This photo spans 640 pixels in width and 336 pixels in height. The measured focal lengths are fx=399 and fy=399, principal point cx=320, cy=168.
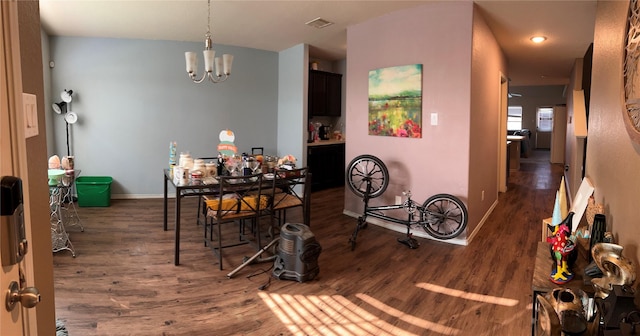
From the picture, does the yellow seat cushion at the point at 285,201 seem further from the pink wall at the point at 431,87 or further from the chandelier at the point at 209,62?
the chandelier at the point at 209,62

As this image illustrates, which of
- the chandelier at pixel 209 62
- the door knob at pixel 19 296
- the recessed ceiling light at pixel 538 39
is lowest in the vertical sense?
the door knob at pixel 19 296

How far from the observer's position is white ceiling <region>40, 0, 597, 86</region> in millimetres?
4117

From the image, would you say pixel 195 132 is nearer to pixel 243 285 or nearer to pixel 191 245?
pixel 191 245

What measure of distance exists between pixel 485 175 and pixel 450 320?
9.55 ft

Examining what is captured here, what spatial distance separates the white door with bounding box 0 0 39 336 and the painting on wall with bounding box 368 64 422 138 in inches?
151

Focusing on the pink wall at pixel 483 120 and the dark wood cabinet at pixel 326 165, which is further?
the dark wood cabinet at pixel 326 165

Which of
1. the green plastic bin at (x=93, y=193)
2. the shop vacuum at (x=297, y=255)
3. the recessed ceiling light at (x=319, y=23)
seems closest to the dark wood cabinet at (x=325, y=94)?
the recessed ceiling light at (x=319, y=23)

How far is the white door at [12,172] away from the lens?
30.6 inches

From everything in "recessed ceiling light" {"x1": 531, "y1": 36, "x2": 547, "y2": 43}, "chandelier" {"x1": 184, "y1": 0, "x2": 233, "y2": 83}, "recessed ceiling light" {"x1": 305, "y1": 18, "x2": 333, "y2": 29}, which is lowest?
"chandelier" {"x1": 184, "y1": 0, "x2": 233, "y2": 83}

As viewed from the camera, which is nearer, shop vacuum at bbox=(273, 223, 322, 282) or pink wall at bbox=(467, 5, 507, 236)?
shop vacuum at bbox=(273, 223, 322, 282)

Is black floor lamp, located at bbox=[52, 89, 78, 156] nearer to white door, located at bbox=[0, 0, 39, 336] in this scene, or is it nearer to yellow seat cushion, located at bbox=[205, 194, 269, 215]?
yellow seat cushion, located at bbox=[205, 194, 269, 215]

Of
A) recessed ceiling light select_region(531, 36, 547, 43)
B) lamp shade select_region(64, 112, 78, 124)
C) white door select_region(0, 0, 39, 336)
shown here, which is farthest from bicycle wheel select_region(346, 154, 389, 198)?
→ lamp shade select_region(64, 112, 78, 124)

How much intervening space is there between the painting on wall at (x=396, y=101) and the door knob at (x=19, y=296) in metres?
3.87

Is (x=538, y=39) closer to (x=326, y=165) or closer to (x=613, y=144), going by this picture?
(x=326, y=165)
